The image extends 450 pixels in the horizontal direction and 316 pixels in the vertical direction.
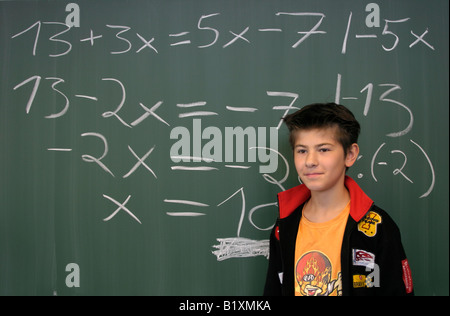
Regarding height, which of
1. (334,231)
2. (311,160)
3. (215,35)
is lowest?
(334,231)

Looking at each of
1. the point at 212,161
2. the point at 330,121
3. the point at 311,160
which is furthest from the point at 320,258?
the point at 212,161

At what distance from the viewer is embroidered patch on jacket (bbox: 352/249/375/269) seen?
0.91 metres

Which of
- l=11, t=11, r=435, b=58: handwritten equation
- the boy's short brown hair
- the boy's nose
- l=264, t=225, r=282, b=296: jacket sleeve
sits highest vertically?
l=11, t=11, r=435, b=58: handwritten equation

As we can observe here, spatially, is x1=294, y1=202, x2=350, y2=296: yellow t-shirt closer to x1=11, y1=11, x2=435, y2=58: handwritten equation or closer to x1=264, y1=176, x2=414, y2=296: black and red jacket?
x1=264, y1=176, x2=414, y2=296: black and red jacket

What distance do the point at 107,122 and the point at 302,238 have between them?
795mm

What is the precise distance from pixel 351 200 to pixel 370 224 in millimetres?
83

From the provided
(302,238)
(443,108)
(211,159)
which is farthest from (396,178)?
(211,159)

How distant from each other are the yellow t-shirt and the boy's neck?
0.01 metres

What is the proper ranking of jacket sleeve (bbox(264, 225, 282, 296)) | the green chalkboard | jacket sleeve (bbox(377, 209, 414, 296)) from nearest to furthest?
jacket sleeve (bbox(377, 209, 414, 296)), jacket sleeve (bbox(264, 225, 282, 296)), the green chalkboard

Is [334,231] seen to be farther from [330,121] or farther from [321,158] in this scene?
[330,121]

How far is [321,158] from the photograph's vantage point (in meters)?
0.92

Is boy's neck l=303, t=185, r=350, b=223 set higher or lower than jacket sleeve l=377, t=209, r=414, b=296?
higher

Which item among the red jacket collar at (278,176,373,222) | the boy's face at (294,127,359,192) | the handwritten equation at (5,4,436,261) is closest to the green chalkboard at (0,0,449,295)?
the handwritten equation at (5,4,436,261)

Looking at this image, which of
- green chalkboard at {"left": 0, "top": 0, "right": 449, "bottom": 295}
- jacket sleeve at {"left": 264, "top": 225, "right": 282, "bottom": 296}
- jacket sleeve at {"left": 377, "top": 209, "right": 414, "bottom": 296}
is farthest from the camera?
green chalkboard at {"left": 0, "top": 0, "right": 449, "bottom": 295}
